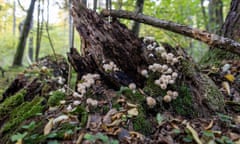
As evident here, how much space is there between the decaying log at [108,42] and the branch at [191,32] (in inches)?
10.7

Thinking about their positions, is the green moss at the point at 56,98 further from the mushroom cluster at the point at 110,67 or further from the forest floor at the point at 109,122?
the mushroom cluster at the point at 110,67

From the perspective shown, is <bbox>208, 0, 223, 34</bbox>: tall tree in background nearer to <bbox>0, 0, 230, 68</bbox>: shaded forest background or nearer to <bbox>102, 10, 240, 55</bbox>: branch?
<bbox>0, 0, 230, 68</bbox>: shaded forest background

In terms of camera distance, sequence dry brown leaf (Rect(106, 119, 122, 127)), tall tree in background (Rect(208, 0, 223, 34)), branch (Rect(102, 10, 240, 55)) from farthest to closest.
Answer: tall tree in background (Rect(208, 0, 223, 34)) → branch (Rect(102, 10, 240, 55)) → dry brown leaf (Rect(106, 119, 122, 127))

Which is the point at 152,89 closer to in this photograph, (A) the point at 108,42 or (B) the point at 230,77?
(A) the point at 108,42

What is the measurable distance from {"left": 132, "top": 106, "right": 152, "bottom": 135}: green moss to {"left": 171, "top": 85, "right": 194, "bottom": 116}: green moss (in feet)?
1.01

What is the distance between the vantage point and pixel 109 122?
1.89 m

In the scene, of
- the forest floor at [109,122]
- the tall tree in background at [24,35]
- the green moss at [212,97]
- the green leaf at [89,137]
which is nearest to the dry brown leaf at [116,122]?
the forest floor at [109,122]

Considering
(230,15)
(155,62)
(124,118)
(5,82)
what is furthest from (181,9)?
(124,118)

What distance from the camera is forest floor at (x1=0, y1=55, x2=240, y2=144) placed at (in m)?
1.73

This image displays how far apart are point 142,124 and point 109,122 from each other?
0.79 ft

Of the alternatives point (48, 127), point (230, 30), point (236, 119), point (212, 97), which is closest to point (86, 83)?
point (48, 127)

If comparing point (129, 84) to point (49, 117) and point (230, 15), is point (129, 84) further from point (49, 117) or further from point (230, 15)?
point (230, 15)

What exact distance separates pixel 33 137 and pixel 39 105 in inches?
25.8

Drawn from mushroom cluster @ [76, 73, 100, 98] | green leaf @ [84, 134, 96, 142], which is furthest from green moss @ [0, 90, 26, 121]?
green leaf @ [84, 134, 96, 142]
